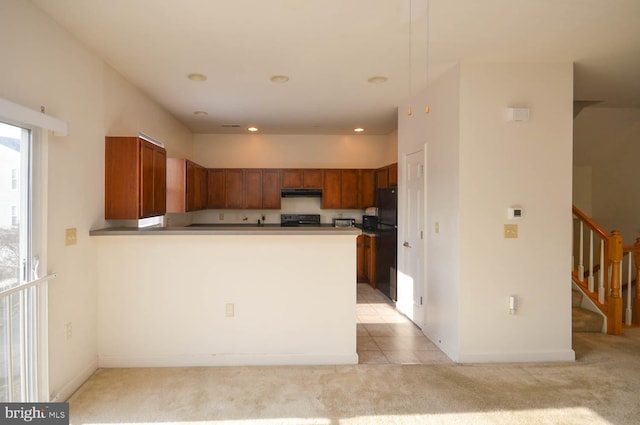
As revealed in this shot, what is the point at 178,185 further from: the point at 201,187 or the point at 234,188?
the point at 234,188

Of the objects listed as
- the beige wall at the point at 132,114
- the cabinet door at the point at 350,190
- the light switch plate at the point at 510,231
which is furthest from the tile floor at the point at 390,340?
the beige wall at the point at 132,114

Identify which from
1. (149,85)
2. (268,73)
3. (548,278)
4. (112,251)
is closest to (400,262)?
(548,278)

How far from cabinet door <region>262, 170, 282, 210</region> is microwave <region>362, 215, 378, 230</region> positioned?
1.57 meters

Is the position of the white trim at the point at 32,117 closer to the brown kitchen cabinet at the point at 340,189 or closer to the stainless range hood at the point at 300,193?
the stainless range hood at the point at 300,193

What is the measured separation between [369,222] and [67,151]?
181 inches

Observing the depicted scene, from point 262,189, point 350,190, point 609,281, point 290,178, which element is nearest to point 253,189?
point 262,189

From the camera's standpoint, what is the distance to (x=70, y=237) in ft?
8.84

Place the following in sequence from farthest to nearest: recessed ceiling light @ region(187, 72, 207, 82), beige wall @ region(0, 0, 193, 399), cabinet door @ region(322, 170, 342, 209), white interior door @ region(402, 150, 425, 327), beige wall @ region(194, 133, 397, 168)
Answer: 1. beige wall @ region(194, 133, 397, 168)
2. cabinet door @ region(322, 170, 342, 209)
3. white interior door @ region(402, 150, 425, 327)
4. recessed ceiling light @ region(187, 72, 207, 82)
5. beige wall @ region(0, 0, 193, 399)

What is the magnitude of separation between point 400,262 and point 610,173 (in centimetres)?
353

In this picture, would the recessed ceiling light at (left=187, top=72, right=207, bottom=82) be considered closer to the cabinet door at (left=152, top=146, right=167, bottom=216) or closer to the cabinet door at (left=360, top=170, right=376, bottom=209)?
the cabinet door at (left=152, top=146, right=167, bottom=216)

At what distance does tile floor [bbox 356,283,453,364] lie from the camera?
3.29m

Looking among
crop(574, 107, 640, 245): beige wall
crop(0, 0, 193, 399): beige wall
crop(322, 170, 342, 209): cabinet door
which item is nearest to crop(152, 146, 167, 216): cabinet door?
crop(0, 0, 193, 399): beige wall

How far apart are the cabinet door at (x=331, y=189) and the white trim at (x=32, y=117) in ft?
14.3

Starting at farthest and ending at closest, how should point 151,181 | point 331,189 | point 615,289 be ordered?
point 331,189, point 615,289, point 151,181
